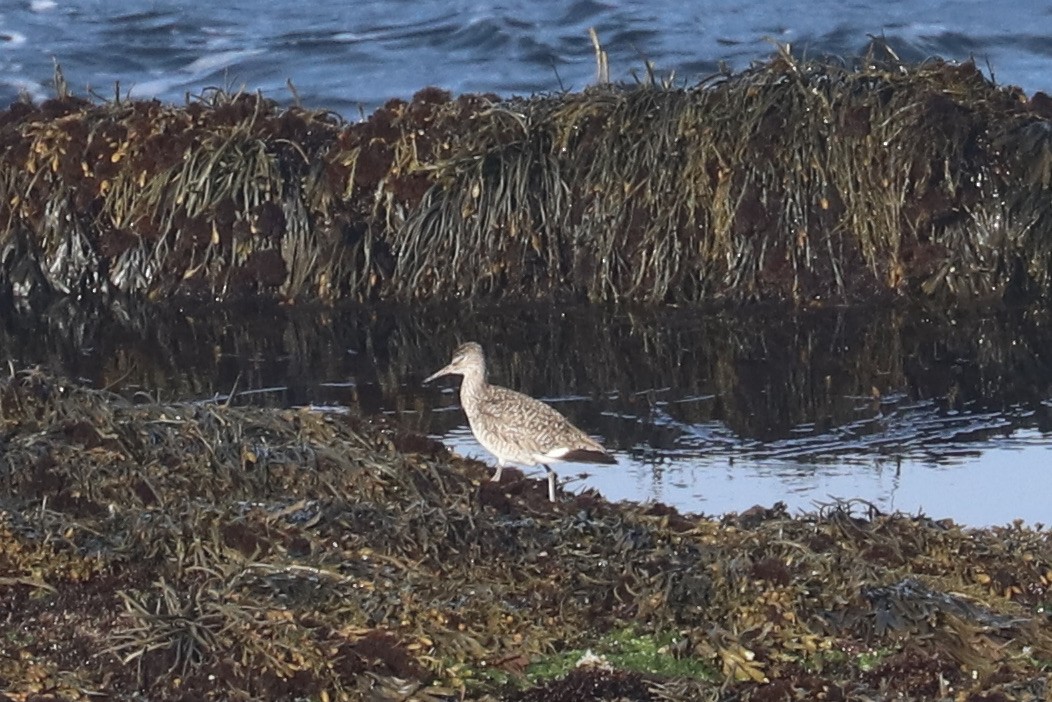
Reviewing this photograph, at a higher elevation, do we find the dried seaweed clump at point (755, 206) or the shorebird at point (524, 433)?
the dried seaweed clump at point (755, 206)

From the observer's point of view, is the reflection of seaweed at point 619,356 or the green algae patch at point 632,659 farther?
the reflection of seaweed at point 619,356

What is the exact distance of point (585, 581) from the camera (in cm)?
538

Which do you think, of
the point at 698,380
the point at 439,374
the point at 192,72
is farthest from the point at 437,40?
the point at 439,374

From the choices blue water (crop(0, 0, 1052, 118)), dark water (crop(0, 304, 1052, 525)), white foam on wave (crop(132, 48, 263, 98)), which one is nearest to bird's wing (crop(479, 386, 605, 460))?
dark water (crop(0, 304, 1052, 525))

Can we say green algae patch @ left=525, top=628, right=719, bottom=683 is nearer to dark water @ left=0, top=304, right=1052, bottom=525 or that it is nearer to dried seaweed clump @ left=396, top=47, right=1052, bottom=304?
dark water @ left=0, top=304, right=1052, bottom=525

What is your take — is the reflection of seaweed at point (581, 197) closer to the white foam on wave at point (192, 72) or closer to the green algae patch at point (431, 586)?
the green algae patch at point (431, 586)

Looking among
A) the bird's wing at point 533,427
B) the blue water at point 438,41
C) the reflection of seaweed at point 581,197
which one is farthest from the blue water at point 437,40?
the bird's wing at point 533,427

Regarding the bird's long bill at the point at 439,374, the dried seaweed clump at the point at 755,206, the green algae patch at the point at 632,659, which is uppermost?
the dried seaweed clump at the point at 755,206

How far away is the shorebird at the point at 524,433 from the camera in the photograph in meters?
6.96

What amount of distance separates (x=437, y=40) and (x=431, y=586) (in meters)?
11.9

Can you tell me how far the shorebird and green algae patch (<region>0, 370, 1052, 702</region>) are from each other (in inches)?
14.3

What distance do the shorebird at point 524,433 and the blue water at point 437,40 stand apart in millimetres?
7877

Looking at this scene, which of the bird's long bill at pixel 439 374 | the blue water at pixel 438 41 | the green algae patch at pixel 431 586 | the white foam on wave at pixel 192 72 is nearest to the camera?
the green algae patch at pixel 431 586

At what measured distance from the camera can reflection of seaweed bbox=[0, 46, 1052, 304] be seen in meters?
9.57
